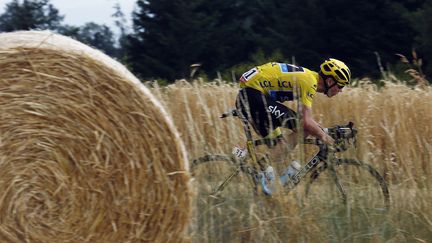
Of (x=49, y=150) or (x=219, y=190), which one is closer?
(x=49, y=150)

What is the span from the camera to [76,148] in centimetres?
533

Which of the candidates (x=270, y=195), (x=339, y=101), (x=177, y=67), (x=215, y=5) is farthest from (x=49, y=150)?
(x=215, y=5)

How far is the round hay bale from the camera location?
207 inches

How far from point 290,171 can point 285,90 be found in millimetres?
1064

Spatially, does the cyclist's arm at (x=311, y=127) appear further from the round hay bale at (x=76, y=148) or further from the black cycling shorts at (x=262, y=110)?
the round hay bale at (x=76, y=148)

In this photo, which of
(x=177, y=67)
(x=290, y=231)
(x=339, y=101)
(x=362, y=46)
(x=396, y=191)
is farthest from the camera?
(x=177, y=67)

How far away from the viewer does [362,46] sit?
3494 cm

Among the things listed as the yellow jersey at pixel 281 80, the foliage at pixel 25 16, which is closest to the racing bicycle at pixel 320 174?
the yellow jersey at pixel 281 80

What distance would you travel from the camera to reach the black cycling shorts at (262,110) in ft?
24.1

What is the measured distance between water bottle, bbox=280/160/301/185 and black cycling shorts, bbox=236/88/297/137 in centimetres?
53

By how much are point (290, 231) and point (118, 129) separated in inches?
59.3

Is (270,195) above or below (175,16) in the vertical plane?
below

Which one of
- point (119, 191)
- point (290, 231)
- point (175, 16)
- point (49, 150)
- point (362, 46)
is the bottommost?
point (290, 231)

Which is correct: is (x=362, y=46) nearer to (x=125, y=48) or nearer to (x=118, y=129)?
(x=125, y=48)
